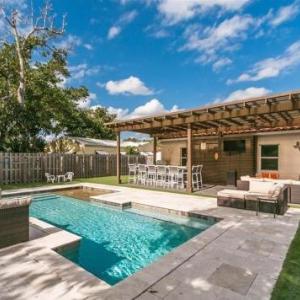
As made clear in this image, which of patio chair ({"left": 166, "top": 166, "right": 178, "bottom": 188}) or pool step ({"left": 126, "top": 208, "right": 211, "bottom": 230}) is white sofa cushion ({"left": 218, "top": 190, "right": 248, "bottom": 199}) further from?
patio chair ({"left": 166, "top": 166, "right": 178, "bottom": 188})

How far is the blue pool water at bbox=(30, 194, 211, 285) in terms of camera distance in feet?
14.6

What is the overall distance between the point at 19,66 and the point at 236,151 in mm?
17055

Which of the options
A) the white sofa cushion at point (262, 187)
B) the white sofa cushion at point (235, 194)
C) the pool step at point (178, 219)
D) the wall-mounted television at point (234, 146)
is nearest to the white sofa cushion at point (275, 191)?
the white sofa cushion at point (262, 187)

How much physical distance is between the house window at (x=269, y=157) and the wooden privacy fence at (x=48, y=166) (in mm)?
10651

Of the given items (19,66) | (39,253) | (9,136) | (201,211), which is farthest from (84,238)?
(19,66)

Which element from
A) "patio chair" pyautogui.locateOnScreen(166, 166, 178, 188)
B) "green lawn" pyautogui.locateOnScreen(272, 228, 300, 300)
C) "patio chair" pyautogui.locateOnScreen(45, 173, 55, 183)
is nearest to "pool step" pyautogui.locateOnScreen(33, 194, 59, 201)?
"patio chair" pyautogui.locateOnScreen(45, 173, 55, 183)

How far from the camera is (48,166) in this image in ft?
49.5

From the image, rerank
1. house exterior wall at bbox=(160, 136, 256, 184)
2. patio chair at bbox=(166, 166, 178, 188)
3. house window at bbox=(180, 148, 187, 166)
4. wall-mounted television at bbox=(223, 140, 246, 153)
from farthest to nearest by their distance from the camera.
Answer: house window at bbox=(180, 148, 187, 166) < wall-mounted television at bbox=(223, 140, 246, 153) < house exterior wall at bbox=(160, 136, 256, 184) < patio chair at bbox=(166, 166, 178, 188)

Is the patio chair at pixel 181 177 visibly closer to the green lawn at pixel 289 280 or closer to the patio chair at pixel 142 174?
the patio chair at pixel 142 174

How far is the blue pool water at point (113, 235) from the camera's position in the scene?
4465 mm

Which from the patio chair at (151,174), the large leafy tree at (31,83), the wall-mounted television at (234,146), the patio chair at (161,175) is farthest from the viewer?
the large leafy tree at (31,83)

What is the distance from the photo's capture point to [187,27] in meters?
17.4

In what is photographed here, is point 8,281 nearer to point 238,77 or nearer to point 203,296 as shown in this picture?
point 203,296

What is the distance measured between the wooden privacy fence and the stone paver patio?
9406mm
